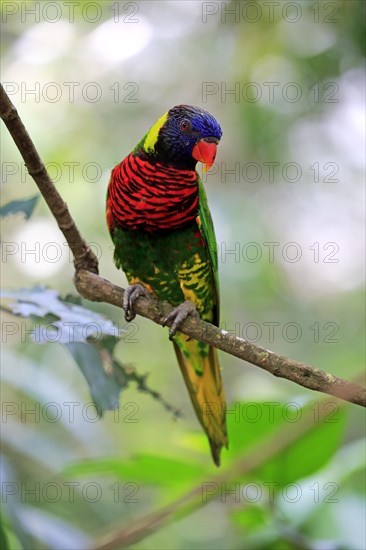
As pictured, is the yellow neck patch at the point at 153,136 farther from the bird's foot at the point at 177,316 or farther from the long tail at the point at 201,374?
the long tail at the point at 201,374

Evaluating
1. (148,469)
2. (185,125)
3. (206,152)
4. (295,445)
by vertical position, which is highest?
(185,125)

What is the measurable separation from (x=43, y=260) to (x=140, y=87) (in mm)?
1547

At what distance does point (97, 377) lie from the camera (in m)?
2.36

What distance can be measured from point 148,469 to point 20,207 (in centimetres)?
109

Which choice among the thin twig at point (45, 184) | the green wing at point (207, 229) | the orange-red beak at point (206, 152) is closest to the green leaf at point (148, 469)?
the thin twig at point (45, 184)

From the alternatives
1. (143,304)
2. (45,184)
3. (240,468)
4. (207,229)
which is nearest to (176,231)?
(207,229)

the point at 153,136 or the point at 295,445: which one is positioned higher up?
the point at 153,136

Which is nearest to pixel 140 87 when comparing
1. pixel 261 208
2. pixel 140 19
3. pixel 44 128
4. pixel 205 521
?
pixel 140 19

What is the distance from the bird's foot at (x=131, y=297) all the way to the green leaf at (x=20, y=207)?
0.49 meters

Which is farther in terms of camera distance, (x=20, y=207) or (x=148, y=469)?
(x=20, y=207)

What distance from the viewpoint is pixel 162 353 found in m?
5.84

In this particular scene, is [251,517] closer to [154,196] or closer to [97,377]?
[97,377]

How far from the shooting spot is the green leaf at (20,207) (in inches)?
95.2

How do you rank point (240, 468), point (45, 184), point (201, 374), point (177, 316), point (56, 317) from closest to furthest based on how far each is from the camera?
1. point (240, 468)
2. point (45, 184)
3. point (56, 317)
4. point (177, 316)
5. point (201, 374)
